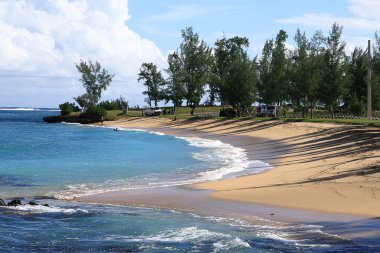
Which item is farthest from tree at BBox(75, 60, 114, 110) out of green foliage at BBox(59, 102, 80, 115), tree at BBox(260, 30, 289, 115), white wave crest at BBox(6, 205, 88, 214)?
white wave crest at BBox(6, 205, 88, 214)

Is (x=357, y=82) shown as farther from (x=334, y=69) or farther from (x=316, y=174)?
(x=316, y=174)

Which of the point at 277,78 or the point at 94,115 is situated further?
the point at 94,115

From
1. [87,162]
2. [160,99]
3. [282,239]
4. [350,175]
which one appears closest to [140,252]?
[282,239]

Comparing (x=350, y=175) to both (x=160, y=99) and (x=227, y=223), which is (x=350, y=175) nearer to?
(x=227, y=223)

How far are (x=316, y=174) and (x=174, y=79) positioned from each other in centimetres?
7229

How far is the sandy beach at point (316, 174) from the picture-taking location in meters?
16.6

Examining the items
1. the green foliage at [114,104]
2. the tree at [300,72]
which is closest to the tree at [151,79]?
the green foliage at [114,104]

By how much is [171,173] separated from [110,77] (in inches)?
3830

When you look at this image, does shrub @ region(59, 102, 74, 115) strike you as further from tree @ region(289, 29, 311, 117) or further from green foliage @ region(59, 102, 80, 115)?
tree @ region(289, 29, 311, 117)

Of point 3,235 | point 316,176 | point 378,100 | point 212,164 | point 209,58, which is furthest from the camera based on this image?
point 209,58

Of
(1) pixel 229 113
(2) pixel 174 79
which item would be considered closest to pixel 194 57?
(2) pixel 174 79

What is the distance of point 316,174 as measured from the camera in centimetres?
2255

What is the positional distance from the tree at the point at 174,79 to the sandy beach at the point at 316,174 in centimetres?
4381

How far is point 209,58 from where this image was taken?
9638cm
